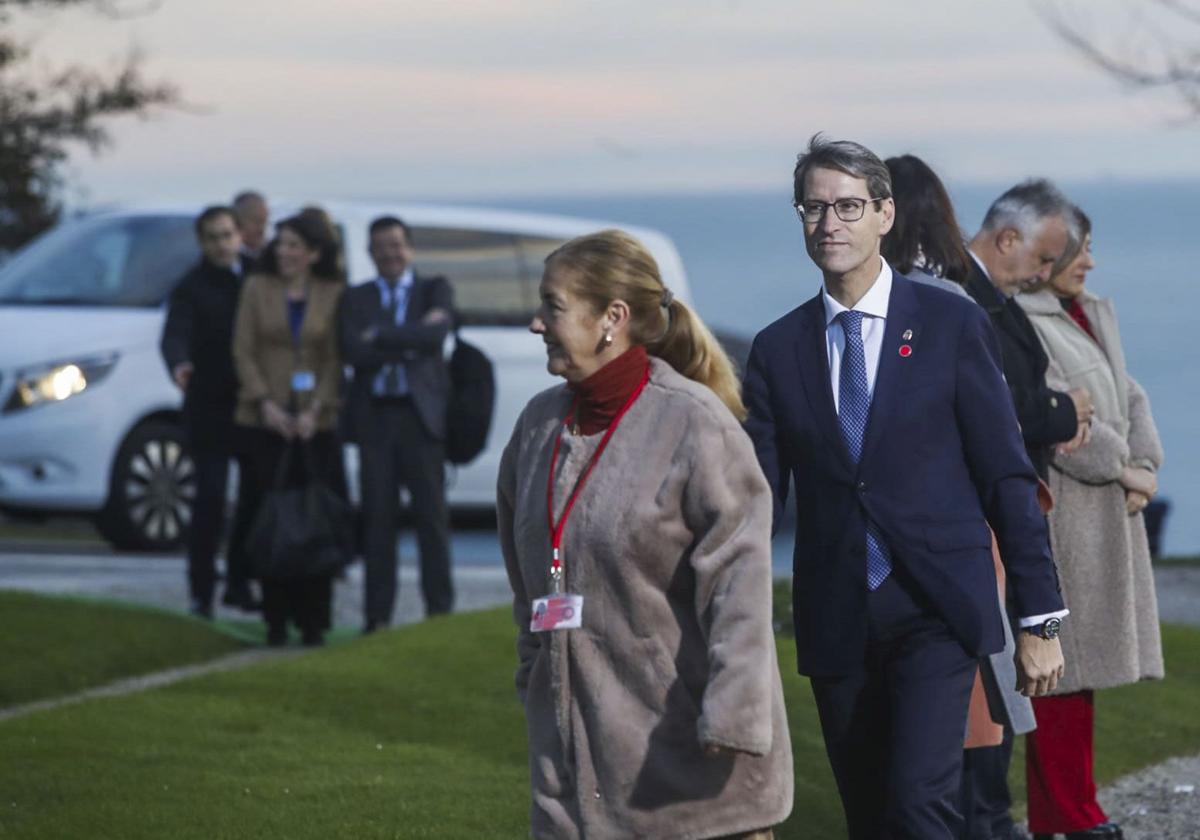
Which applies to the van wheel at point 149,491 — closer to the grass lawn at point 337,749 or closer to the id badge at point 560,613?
the grass lawn at point 337,749

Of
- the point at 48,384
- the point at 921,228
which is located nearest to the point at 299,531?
the point at 48,384

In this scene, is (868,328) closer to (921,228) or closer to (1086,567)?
(921,228)

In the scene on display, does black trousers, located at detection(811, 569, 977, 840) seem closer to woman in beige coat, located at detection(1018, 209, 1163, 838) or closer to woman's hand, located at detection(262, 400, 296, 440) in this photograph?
woman in beige coat, located at detection(1018, 209, 1163, 838)

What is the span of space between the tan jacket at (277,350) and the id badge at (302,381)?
2 cm

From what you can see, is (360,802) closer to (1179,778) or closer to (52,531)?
(1179,778)

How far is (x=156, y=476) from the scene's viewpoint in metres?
15.8

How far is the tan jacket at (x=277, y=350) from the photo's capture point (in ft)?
36.6

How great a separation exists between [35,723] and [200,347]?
11.2 ft

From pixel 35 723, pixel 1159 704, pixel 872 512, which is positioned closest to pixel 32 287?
pixel 35 723

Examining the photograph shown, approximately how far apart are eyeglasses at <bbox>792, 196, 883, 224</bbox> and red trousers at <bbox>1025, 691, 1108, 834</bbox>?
2.25m

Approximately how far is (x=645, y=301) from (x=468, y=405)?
691cm

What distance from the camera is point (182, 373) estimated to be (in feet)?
39.0

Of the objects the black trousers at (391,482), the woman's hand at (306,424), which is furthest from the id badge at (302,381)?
the black trousers at (391,482)

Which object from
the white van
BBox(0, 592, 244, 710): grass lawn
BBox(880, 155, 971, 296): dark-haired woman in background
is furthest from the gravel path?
the white van
